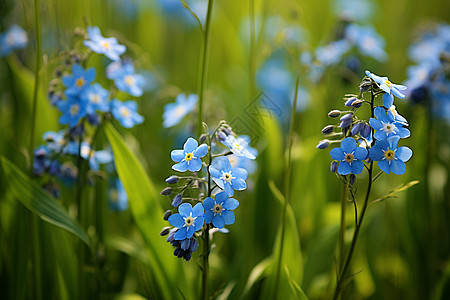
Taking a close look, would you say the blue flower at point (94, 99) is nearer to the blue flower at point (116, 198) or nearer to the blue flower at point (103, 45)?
the blue flower at point (103, 45)

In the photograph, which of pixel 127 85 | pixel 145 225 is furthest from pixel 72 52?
pixel 145 225

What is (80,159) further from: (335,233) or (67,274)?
(335,233)

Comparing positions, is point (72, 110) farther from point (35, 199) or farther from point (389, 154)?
point (389, 154)

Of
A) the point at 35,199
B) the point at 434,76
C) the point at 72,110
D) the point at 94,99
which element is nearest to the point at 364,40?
the point at 434,76

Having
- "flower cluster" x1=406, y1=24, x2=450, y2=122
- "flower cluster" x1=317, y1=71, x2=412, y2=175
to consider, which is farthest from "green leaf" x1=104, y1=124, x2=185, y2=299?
"flower cluster" x1=406, y1=24, x2=450, y2=122

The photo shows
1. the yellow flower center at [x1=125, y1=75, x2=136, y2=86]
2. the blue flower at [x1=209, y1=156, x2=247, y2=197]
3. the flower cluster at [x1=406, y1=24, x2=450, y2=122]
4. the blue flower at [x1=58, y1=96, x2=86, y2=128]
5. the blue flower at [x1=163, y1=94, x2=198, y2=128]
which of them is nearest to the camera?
the blue flower at [x1=209, y1=156, x2=247, y2=197]

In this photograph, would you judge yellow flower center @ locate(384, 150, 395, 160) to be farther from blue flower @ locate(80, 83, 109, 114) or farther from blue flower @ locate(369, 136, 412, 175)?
blue flower @ locate(80, 83, 109, 114)

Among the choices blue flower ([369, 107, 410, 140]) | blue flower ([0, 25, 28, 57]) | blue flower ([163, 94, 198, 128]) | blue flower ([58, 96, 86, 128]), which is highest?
blue flower ([0, 25, 28, 57])

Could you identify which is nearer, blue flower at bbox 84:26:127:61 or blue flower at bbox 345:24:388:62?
blue flower at bbox 84:26:127:61
